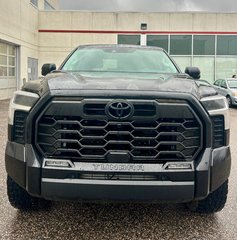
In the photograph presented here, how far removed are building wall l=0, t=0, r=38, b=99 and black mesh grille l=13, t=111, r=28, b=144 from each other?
16.4 meters

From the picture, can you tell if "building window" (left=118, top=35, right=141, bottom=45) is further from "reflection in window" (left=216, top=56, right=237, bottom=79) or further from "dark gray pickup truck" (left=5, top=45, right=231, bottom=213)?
"dark gray pickup truck" (left=5, top=45, right=231, bottom=213)

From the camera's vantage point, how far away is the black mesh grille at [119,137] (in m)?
2.68

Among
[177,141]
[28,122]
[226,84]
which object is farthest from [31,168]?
[226,84]

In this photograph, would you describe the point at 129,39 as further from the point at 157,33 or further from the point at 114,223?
the point at 114,223

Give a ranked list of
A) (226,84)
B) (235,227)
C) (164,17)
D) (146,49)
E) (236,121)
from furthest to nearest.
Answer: (164,17), (226,84), (236,121), (146,49), (235,227)

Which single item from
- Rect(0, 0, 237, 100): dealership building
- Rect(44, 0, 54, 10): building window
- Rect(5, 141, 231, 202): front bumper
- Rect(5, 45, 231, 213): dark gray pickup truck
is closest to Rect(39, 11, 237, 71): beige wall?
Rect(0, 0, 237, 100): dealership building

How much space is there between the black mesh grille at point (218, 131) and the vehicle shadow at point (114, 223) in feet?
2.72

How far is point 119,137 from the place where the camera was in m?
2.71

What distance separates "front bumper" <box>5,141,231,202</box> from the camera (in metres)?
2.68

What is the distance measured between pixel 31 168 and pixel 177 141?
1137mm

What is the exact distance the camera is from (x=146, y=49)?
4965 mm

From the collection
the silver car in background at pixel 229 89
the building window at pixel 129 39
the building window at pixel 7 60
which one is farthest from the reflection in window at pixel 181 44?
the building window at pixel 7 60

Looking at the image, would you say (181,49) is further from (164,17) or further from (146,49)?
(146,49)

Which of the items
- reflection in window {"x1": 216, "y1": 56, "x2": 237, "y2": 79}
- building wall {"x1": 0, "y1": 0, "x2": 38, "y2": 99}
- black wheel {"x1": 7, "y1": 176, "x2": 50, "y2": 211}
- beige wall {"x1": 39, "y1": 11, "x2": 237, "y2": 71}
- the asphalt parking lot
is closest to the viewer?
the asphalt parking lot
